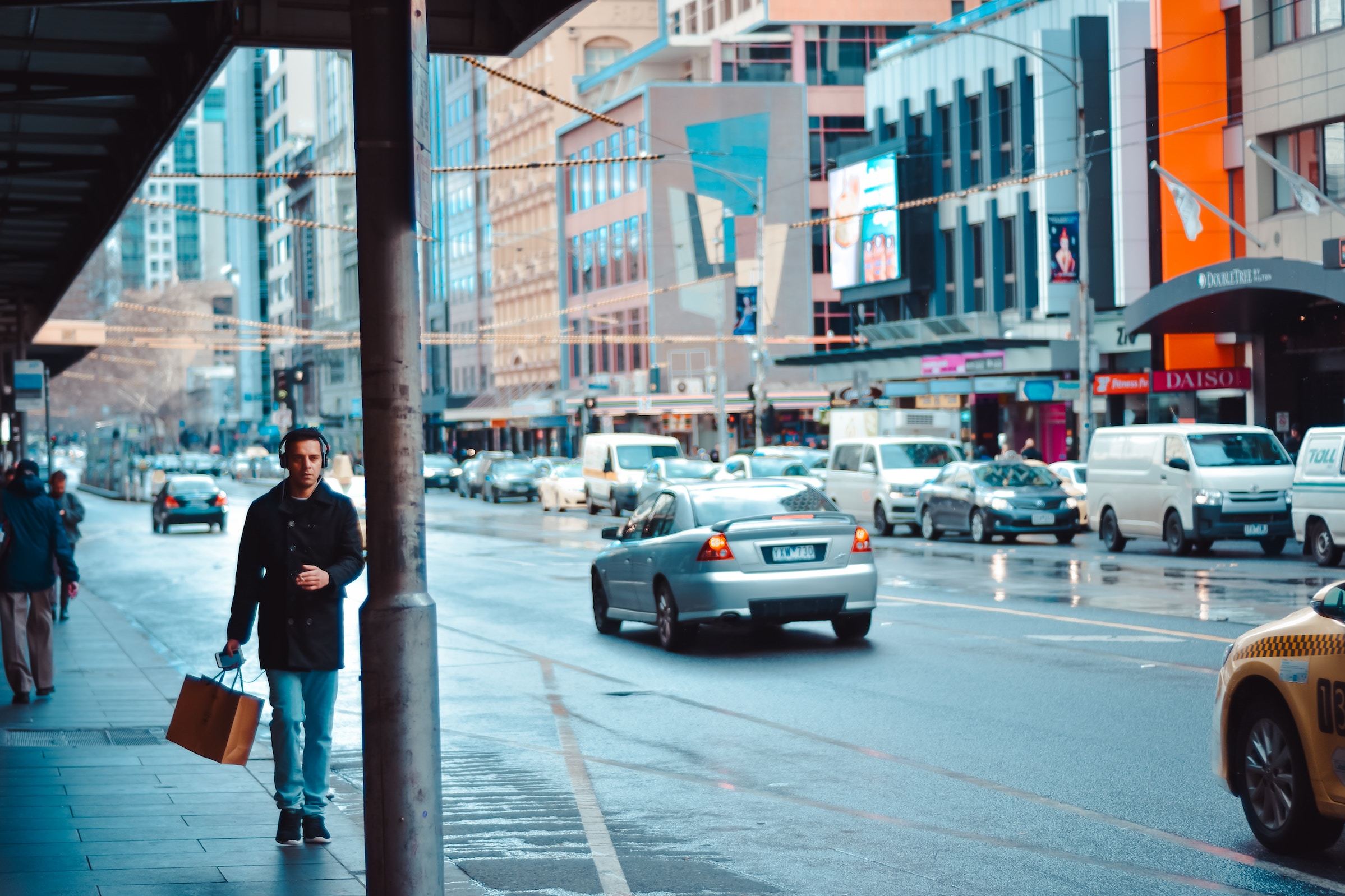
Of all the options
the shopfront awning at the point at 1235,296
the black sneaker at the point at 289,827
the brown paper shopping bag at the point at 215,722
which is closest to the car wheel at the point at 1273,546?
the shopfront awning at the point at 1235,296

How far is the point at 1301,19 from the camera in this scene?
38.5 m

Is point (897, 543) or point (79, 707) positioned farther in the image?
point (897, 543)

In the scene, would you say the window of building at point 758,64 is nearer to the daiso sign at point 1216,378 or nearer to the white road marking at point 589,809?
the daiso sign at point 1216,378

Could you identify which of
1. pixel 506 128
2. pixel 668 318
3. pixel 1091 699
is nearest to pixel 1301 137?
pixel 1091 699

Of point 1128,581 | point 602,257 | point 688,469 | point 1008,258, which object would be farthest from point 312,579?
point 602,257

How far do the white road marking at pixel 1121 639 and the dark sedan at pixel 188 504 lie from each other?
32170 mm

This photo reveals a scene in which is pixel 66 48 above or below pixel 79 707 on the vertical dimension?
above

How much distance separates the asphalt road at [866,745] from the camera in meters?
7.85

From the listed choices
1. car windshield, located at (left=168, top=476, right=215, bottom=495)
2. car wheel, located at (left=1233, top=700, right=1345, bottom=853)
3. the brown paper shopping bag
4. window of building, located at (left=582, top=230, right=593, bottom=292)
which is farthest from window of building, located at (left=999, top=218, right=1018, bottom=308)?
the brown paper shopping bag

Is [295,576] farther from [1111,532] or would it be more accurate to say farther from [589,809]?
[1111,532]

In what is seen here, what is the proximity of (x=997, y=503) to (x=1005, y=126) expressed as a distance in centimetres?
2698

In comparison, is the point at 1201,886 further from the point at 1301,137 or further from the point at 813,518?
the point at 1301,137

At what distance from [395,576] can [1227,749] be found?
408 cm

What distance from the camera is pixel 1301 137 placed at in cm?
3844
